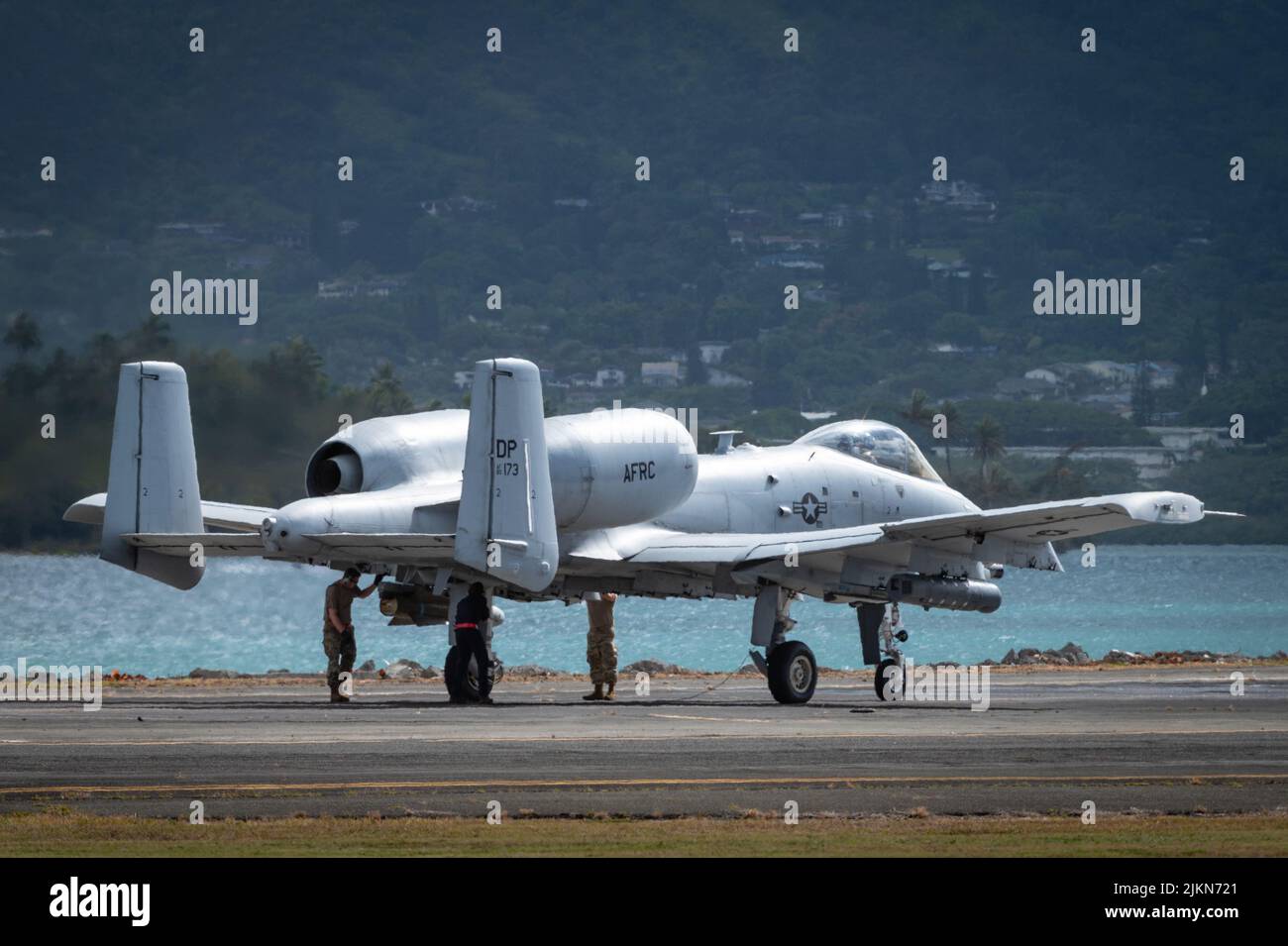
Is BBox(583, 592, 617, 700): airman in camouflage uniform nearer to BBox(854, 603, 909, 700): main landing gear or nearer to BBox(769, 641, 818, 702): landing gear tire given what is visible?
BBox(769, 641, 818, 702): landing gear tire

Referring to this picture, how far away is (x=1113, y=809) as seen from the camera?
55.3 feet

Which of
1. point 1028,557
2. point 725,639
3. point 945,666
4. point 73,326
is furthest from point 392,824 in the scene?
point 73,326

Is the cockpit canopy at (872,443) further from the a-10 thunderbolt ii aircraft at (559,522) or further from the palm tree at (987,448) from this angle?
the palm tree at (987,448)

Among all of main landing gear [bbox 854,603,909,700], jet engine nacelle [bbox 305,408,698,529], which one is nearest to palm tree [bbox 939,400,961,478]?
main landing gear [bbox 854,603,909,700]

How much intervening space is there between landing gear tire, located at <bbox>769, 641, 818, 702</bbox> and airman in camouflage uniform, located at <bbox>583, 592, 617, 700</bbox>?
242cm

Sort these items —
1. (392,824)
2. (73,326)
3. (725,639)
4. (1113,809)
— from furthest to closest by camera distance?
(73,326) < (725,639) < (1113,809) < (392,824)

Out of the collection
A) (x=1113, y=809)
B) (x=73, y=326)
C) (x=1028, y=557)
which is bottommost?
(x=1113, y=809)

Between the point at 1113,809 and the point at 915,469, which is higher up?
the point at 915,469

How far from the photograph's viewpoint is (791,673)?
1246 inches

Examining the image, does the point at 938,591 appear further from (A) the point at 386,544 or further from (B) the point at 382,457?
(A) the point at 386,544
